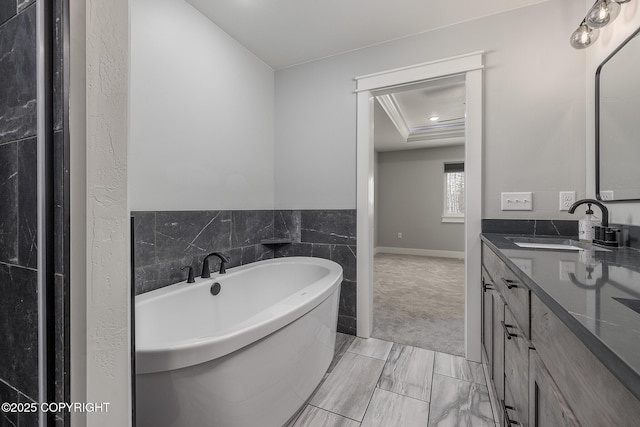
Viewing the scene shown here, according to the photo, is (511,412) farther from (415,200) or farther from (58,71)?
(415,200)

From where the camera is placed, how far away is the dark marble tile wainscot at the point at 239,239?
61.2 inches

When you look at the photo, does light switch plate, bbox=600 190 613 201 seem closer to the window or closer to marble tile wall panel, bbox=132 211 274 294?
marble tile wall panel, bbox=132 211 274 294

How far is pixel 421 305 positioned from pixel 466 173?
1.65 meters

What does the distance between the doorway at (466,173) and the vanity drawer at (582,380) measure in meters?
1.30

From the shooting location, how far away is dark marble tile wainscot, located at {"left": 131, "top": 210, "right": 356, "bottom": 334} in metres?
1.55

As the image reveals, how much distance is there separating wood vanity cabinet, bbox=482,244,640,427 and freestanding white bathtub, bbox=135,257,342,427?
85 cm

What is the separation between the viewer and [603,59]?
1485 mm

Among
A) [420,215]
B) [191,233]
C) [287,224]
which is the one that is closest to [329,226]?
[287,224]

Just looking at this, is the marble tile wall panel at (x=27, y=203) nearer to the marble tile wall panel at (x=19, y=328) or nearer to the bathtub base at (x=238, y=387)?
the marble tile wall panel at (x=19, y=328)


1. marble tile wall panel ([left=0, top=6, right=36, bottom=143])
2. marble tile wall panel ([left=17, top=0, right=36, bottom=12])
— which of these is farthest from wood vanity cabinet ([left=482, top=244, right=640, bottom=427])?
marble tile wall panel ([left=17, top=0, right=36, bottom=12])

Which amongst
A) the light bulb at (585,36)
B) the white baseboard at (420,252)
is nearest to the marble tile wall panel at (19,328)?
the light bulb at (585,36)

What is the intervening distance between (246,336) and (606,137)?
Answer: 6.96 feet

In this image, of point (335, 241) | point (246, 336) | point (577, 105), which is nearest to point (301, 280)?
point (335, 241)

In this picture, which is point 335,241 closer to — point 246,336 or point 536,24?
point 246,336
